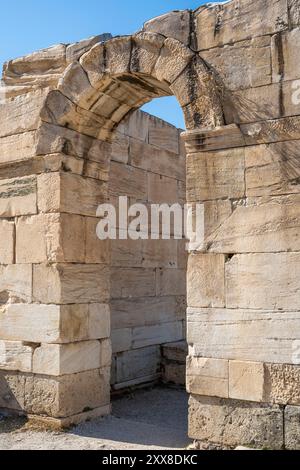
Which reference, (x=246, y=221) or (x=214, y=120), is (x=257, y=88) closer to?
(x=214, y=120)

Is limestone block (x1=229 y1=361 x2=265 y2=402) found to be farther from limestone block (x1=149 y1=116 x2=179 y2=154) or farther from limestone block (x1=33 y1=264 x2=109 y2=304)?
limestone block (x1=149 y1=116 x2=179 y2=154)

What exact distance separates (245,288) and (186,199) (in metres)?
1.72

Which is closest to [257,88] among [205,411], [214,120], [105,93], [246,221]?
[214,120]

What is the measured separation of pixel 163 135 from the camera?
27.9 ft

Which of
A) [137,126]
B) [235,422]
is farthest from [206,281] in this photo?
[137,126]

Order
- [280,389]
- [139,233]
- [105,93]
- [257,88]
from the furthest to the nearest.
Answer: [139,233], [105,93], [257,88], [280,389]

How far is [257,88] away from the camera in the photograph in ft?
15.3

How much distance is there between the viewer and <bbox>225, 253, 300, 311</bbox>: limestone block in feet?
14.3

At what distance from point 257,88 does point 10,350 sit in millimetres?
3772

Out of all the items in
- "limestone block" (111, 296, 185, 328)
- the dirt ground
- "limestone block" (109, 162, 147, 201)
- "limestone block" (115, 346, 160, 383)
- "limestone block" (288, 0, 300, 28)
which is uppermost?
"limestone block" (288, 0, 300, 28)

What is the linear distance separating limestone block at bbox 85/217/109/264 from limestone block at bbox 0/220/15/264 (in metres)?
0.83

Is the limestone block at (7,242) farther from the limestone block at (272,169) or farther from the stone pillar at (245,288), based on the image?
the limestone block at (272,169)

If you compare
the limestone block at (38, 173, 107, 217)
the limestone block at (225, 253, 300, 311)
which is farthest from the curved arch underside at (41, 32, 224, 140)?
the limestone block at (225, 253, 300, 311)

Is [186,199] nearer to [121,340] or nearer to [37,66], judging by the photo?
[37,66]
